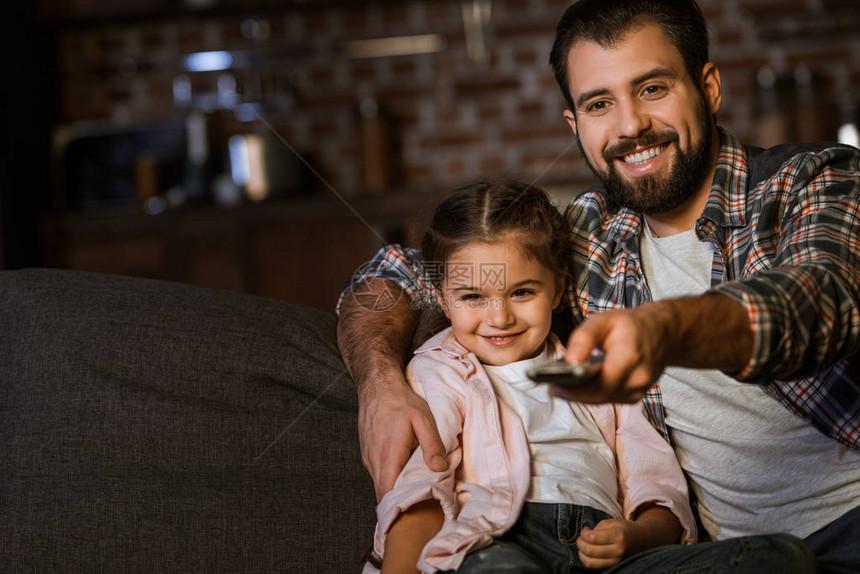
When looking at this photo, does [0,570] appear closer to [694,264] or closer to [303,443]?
[303,443]

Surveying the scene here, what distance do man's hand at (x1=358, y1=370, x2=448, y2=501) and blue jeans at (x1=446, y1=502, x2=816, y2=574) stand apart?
14 cm

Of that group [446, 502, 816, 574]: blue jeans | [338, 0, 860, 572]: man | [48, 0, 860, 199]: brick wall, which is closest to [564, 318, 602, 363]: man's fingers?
[338, 0, 860, 572]: man

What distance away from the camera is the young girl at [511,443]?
3.48 feet

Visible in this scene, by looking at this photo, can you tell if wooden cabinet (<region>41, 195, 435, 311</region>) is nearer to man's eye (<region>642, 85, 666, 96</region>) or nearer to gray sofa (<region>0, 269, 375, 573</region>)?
gray sofa (<region>0, 269, 375, 573</region>)

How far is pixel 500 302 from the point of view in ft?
4.07

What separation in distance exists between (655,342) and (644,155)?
695mm

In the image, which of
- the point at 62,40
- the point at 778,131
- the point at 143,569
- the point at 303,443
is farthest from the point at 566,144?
the point at 143,569

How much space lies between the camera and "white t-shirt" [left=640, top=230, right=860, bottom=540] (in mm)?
1168

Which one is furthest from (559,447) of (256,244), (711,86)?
(256,244)

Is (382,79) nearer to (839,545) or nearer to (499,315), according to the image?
(499,315)

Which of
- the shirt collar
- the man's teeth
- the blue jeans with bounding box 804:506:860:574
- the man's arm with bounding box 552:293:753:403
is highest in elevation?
the man's teeth

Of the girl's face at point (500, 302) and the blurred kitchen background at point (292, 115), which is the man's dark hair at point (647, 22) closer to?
the girl's face at point (500, 302)

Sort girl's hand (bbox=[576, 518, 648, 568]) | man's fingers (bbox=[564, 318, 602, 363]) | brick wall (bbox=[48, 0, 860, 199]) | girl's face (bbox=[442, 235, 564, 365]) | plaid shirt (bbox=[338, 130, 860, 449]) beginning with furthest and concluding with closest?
brick wall (bbox=[48, 0, 860, 199]) → girl's face (bbox=[442, 235, 564, 365]) → girl's hand (bbox=[576, 518, 648, 568]) → plaid shirt (bbox=[338, 130, 860, 449]) → man's fingers (bbox=[564, 318, 602, 363])

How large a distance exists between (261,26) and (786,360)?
326cm
